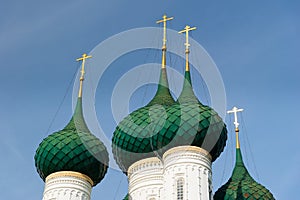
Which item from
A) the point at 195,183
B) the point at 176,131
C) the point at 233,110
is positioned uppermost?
the point at 233,110

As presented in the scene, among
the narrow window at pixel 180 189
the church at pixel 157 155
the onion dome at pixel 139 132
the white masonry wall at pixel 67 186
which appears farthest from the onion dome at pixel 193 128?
the white masonry wall at pixel 67 186

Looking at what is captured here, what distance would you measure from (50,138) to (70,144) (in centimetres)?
69

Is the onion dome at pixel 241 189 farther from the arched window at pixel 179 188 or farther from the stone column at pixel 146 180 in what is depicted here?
the arched window at pixel 179 188

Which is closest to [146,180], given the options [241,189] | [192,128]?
[192,128]

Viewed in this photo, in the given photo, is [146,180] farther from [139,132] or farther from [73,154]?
[73,154]

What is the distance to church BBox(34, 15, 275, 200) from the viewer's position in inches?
672

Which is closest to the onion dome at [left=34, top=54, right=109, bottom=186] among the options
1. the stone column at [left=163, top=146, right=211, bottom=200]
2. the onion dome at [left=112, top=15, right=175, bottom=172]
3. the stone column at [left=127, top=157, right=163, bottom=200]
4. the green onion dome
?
the onion dome at [left=112, top=15, right=175, bottom=172]

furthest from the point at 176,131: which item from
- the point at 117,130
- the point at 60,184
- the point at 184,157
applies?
the point at 60,184

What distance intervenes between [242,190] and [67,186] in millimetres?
4656

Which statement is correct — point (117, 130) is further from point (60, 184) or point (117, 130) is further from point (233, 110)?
point (233, 110)

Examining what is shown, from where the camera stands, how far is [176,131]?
17.4m

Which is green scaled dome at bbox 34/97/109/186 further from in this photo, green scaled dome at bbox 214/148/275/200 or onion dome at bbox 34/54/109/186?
green scaled dome at bbox 214/148/275/200

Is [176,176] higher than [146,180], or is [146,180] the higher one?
[146,180]

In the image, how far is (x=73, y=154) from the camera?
18.8 metres
